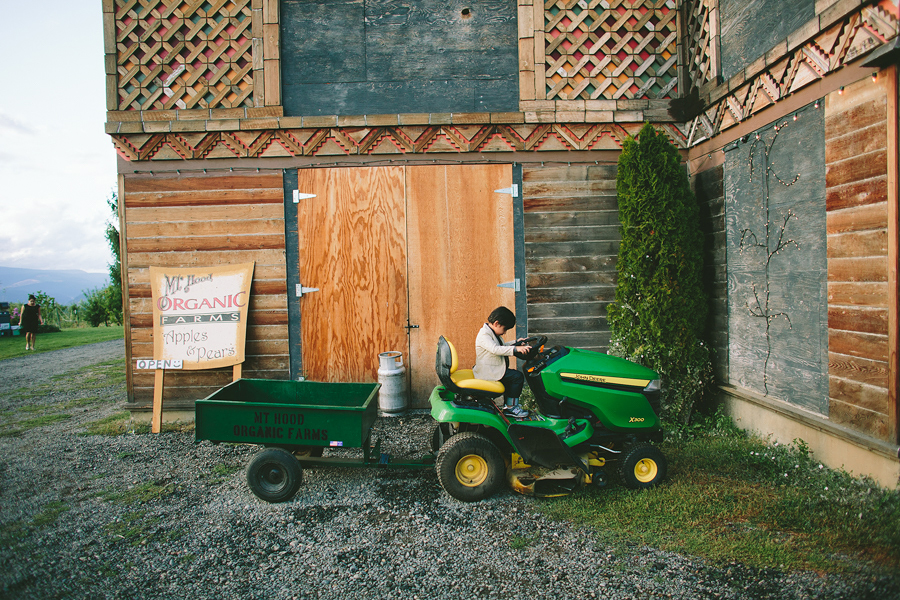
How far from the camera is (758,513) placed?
329 cm

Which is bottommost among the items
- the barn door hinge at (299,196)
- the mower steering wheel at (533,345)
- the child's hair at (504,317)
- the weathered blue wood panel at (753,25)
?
the mower steering wheel at (533,345)

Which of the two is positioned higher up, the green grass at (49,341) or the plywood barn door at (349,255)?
the plywood barn door at (349,255)

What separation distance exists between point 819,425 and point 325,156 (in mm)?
5440

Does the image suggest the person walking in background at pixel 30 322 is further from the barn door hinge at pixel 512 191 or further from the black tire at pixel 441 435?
the black tire at pixel 441 435

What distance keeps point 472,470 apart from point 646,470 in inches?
51.2

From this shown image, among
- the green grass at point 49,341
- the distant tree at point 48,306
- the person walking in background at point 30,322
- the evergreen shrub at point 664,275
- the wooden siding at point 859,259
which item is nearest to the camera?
the wooden siding at point 859,259

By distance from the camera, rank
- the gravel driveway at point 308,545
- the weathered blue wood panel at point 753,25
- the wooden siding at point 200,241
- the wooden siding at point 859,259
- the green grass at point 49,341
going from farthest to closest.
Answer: the green grass at point 49,341
the wooden siding at point 200,241
the weathered blue wood panel at point 753,25
the wooden siding at point 859,259
the gravel driveway at point 308,545

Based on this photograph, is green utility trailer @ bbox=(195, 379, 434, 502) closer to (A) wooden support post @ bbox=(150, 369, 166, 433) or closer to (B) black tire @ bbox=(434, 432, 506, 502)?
(B) black tire @ bbox=(434, 432, 506, 502)

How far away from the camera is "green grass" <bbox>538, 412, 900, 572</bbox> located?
282cm

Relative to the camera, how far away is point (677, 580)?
2629mm

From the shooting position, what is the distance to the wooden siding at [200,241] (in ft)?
18.8

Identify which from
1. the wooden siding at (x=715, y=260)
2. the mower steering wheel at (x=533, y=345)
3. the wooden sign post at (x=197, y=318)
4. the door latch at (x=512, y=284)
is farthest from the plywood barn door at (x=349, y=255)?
the wooden siding at (x=715, y=260)

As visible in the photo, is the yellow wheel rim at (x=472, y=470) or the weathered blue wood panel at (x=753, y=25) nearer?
the yellow wheel rim at (x=472, y=470)

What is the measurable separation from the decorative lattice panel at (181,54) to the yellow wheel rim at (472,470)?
15.7ft
